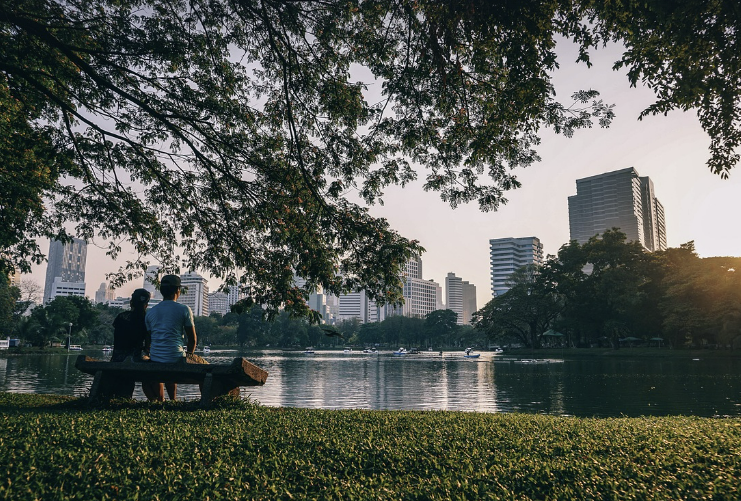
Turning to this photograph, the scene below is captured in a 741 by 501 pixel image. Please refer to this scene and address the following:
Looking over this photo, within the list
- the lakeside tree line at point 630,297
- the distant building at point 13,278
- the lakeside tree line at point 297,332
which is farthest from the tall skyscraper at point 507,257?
the distant building at point 13,278

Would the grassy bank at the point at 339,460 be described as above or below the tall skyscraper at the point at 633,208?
below

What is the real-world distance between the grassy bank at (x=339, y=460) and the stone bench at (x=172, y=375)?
589 mm

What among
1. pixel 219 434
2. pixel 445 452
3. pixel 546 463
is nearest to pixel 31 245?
pixel 219 434

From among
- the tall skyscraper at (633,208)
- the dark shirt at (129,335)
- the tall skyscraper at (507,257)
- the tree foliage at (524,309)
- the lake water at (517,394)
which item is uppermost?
the tall skyscraper at (633,208)

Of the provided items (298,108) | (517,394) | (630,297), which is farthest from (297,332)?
(298,108)

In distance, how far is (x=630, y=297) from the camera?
50.9m

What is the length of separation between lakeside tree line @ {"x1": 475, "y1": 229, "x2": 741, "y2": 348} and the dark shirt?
50.6 metres

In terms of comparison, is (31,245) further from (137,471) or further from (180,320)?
(137,471)

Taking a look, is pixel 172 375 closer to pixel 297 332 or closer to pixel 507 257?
pixel 297 332

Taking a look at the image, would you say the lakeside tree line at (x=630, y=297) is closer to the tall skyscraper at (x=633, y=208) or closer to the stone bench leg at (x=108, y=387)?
the stone bench leg at (x=108, y=387)

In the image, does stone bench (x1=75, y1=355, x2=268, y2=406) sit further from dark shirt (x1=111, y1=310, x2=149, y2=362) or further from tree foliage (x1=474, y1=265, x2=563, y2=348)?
tree foliage (x1=474, y1=265, x2=563, y2=348)

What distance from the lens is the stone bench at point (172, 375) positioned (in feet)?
19.6

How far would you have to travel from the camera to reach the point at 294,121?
31.6 feet

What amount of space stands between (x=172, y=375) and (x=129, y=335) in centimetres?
132
